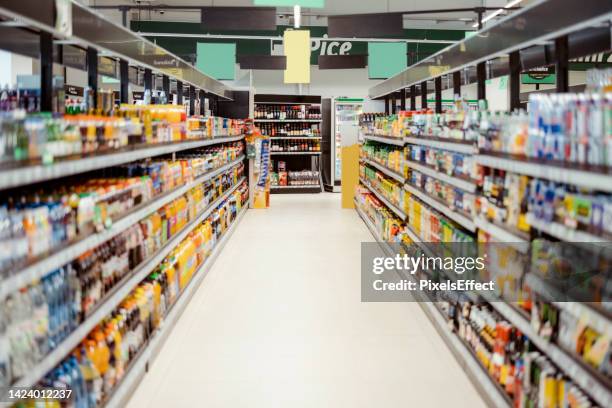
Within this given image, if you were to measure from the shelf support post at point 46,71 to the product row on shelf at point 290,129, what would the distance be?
12.1 meters

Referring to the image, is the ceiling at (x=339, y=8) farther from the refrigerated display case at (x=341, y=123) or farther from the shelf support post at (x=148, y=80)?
the shelf support post at (x=148, y=80)

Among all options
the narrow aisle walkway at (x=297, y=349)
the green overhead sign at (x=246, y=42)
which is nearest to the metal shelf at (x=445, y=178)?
the narrow aisle walkway at (x=297, y=349)

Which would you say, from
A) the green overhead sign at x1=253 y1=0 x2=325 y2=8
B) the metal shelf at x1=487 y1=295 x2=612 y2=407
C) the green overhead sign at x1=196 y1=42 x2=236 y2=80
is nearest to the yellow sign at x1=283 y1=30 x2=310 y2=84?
the green overhead sign at x1=196 y1=42 x2=236 y2=80

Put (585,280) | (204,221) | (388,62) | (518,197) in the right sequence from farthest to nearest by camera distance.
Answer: (388,62), (204,221), (518,197), (585,280)

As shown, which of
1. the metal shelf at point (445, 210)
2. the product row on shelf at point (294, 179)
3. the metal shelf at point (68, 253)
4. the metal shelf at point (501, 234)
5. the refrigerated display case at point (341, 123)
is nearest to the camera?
the metal shelf at point (68, 253)

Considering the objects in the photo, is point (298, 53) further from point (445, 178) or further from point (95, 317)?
point (95, 317)

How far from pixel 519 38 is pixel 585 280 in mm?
1568

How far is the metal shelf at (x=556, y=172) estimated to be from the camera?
2.29 metres

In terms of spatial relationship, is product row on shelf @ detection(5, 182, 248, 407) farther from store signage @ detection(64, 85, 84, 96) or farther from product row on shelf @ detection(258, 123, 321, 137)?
product row on shelf @ detection(258, 123, 321, 137)

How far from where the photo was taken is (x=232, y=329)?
16.5 feet

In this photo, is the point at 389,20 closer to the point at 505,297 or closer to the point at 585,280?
the point at 505,297

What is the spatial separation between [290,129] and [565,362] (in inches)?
527

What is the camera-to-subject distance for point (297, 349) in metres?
4.56

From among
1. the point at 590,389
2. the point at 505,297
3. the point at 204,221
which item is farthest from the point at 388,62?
the point at 590,389
